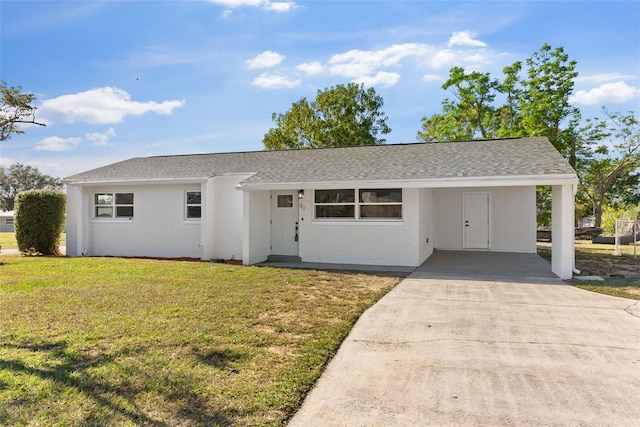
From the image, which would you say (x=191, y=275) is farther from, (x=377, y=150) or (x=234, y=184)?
(x=377, y=150)

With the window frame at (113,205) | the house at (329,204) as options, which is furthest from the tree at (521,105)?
the window frame at (113,205)

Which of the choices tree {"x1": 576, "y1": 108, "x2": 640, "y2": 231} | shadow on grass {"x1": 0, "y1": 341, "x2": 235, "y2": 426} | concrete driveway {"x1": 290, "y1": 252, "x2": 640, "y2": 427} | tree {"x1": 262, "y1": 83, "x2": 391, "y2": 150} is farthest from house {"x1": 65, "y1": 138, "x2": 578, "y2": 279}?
tree {"x1": 262, "y1": 83, "x2": 391, "y2": 150}

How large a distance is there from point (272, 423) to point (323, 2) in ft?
30.8

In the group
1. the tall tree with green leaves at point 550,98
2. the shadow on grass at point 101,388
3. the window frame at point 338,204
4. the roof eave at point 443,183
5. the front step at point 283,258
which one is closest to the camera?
the shadow on grass at point 101,388

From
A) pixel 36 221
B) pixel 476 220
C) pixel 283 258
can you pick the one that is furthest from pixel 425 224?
pixel 36 221

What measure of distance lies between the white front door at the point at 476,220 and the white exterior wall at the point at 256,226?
8060 millimetres

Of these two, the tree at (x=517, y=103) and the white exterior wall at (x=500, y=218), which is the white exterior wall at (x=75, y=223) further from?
the tree at (x=517, y=103)

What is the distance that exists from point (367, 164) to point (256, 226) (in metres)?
3.99

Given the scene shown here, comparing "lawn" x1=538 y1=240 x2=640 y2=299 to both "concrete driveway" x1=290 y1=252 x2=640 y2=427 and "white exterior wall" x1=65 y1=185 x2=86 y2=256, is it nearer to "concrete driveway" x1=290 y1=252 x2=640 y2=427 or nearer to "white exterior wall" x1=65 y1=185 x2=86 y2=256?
"concrete driveway" x1=290 y1=252 x2=640 y2=427

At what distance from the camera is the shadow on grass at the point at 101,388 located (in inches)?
119

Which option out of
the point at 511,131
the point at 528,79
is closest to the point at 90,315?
the point at 511,131

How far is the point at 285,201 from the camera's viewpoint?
13016 mm

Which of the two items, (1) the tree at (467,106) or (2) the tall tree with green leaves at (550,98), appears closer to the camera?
(2) the tall tree with green leaves at (550,98)

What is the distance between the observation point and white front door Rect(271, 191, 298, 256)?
42.2 feet
